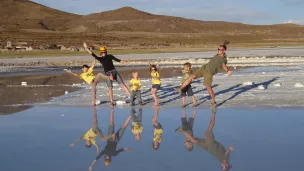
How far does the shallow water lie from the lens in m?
6.16

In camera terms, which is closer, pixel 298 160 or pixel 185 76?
pixel 298 160

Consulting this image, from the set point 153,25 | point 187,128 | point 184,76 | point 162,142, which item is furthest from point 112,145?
point 153,25

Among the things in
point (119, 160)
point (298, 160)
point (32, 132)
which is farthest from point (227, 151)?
point (32, 132)

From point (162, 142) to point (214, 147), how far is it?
2.74 ft

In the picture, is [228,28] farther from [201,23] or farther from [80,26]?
[80,26]

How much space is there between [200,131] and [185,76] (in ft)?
12.2

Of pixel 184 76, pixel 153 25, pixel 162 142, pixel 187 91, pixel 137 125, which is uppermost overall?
pixel 184 76

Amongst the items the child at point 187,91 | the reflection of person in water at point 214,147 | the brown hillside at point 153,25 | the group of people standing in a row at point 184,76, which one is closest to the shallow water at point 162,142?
the reflection of person in water at point 214,147

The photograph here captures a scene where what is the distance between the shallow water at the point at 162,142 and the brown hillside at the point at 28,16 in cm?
11814

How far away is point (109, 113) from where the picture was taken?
10.6 metres

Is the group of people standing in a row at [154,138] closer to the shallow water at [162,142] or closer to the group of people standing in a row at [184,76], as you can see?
the shallow water at [162,142]

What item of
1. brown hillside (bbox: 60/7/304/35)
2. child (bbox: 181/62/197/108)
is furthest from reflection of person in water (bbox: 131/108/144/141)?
brown hillside (bbox: 60/7/304/35)

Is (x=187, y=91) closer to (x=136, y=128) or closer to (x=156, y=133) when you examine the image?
(x=136, y=128)

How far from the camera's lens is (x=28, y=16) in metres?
159
